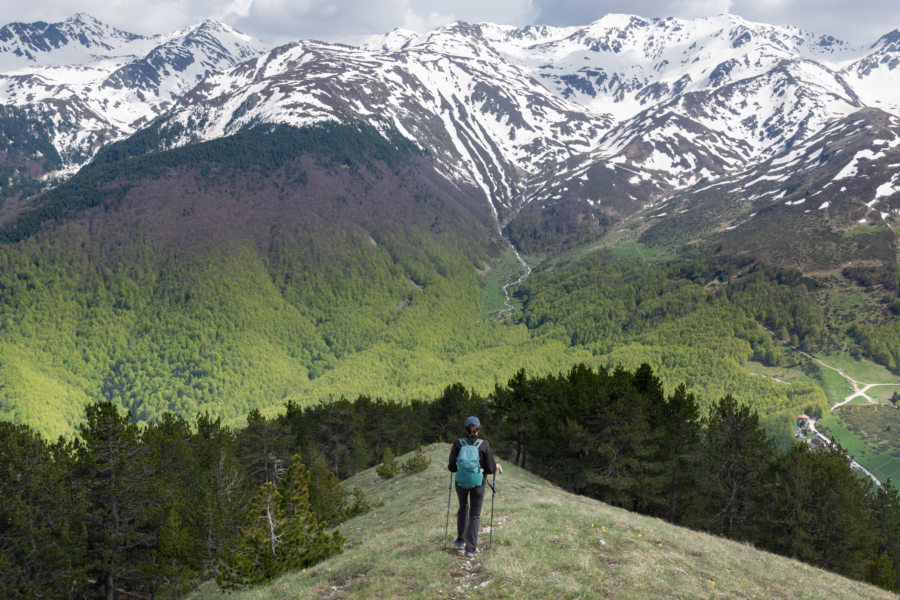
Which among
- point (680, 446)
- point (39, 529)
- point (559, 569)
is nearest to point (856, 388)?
point (680, 446)

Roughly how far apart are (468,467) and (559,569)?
445cm

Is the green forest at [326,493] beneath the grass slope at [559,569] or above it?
beneath

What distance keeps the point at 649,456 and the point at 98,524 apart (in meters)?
49.1

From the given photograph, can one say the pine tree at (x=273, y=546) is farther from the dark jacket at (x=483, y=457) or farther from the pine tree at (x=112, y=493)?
the pine tree at (x=112, y=493)

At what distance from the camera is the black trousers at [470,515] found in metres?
17.0

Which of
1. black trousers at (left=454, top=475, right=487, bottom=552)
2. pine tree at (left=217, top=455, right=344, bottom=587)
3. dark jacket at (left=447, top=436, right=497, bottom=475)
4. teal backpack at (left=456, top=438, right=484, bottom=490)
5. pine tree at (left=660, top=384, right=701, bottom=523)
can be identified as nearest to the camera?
teal backpack at (left=456, top=438, right=484, bottom=490)

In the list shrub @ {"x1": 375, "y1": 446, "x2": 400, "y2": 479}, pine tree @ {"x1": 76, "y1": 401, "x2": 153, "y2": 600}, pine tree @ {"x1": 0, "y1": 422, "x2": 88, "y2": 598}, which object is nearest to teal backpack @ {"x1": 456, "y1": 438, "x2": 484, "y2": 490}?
pine tree @ {"x1": 76, "y1": 401, "x2": 153, "y2": 600}

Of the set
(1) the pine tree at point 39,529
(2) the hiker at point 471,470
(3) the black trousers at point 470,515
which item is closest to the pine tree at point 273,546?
(3) the black trousers at point 470,515

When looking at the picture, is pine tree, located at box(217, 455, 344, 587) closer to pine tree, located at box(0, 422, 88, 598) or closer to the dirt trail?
pine tree, located at box(0, 422, 88, 598)

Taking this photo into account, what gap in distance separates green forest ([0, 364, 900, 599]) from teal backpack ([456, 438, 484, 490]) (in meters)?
10.8

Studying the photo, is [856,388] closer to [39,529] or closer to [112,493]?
[112,493]

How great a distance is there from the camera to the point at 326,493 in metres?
38.7

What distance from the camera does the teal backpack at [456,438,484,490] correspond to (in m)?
16.8

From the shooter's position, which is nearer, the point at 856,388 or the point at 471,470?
the point at 471,470
